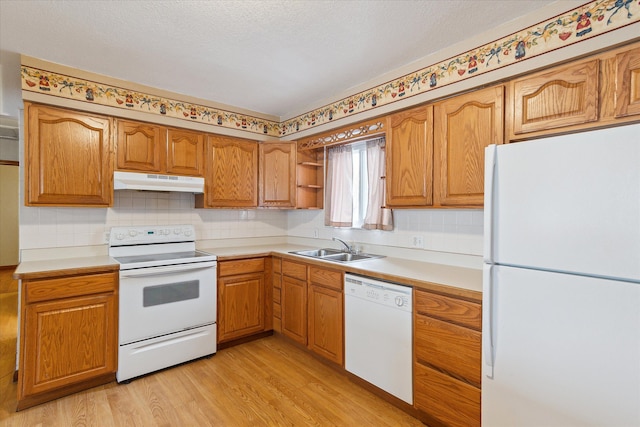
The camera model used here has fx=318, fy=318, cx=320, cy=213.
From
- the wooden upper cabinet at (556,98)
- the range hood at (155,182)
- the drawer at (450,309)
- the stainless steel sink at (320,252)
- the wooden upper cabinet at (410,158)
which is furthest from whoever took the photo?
the stainless steel sink at (320,252)

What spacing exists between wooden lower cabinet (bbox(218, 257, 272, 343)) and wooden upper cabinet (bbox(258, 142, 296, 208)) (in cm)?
67

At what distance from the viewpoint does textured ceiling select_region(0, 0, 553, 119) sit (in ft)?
5.77

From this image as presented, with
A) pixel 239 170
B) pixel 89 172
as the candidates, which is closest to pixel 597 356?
pixel 239 170

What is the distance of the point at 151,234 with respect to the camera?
2.98 meters

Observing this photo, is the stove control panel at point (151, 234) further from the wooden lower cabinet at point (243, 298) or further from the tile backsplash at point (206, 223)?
the wooden lower cabinet at point (243, 298)

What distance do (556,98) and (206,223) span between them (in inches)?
124

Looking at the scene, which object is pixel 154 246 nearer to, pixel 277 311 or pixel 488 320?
pixel 277 311

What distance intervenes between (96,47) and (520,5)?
2.66 m

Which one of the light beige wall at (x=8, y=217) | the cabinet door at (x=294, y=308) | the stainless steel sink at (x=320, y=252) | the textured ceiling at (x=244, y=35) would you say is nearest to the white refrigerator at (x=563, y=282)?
the textured ceiling at (x=244, y=35)

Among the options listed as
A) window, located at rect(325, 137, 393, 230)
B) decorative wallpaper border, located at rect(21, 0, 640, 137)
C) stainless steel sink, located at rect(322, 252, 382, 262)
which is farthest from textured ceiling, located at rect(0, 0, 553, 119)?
stainless steel sink, located at rect(322, 252, 382, 262)

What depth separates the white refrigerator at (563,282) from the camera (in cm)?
112

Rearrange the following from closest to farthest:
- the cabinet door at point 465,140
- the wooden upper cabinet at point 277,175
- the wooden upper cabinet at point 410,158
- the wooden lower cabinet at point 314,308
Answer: the cabinet door at point 465,140
the wooden upper cabinet at point 410,158
the wooden lower cabinet at point 314,308
the wooden upper cabinet at point 277,175

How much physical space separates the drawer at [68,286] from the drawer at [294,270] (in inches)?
54.4

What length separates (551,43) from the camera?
170 cm
